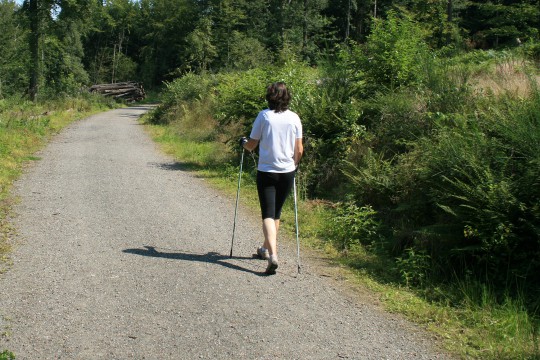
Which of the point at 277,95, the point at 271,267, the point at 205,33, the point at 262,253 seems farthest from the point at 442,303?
the point at 205,33

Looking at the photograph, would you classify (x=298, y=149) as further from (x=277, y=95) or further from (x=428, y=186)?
(x=428, y=186)

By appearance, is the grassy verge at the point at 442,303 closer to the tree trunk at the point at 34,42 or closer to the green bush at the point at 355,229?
the green bush at the point at 355,229

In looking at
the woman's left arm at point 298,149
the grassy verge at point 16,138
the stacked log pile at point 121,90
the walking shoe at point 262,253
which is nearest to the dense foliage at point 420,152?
the walking shoe at point 262,253

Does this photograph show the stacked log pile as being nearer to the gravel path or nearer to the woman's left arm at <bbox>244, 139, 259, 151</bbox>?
the gravel path

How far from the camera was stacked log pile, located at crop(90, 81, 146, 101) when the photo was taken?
45.9 meters

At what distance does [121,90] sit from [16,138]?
34.5 meters

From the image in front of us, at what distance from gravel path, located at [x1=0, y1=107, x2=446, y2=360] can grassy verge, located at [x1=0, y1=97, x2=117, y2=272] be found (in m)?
0.25

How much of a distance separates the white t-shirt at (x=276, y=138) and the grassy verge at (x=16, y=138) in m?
3.28

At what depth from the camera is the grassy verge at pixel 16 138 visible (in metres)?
8.22

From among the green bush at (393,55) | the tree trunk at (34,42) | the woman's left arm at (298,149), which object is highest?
the tree trunk at (34,42)

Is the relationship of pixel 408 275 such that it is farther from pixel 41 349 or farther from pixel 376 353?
pixel 41 349

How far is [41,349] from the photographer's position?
4281 millimetres

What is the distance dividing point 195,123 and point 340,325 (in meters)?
16.1

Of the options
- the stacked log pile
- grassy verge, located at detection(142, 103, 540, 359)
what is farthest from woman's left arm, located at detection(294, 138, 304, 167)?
the stacked log pile
